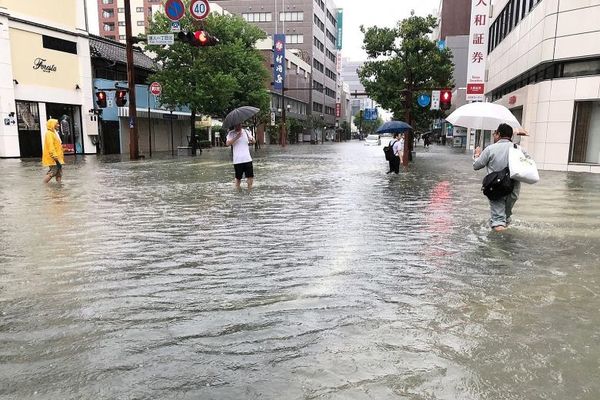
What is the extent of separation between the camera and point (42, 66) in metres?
26.4

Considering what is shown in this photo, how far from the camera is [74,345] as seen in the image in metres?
3.38

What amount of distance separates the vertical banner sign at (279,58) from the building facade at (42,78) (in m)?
34.2

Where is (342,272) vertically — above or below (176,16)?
below

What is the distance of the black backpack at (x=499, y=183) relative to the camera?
7023mm

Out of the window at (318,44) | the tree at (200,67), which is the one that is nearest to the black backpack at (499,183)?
the tree at (200,67)

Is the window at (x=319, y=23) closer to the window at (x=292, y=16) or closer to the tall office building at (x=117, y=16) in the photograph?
the window at (x=292, y=16)

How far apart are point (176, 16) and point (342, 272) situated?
1585 centimetres

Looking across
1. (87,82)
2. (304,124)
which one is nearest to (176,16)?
(87,82)

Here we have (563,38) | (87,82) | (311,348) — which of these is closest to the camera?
(311,348)

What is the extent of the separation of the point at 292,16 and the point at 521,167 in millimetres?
82589

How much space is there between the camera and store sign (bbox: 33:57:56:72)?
26.0 metres

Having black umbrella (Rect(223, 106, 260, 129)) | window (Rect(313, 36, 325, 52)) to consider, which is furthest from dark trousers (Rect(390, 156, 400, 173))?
window (Rect(313, 36, 325, 52))

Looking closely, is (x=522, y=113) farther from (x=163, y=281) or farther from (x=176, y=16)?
(x=163, y=281)

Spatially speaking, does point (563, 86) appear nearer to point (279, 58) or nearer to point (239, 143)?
point (239, 143)
